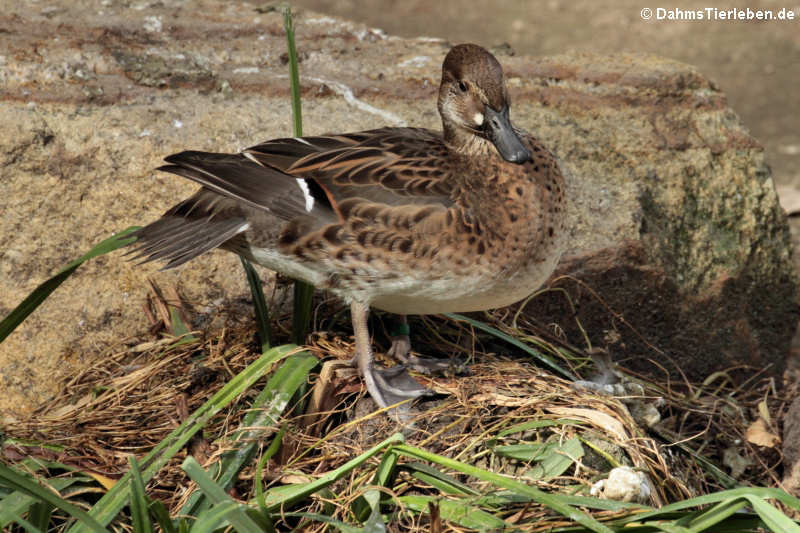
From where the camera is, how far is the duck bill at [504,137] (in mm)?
2938

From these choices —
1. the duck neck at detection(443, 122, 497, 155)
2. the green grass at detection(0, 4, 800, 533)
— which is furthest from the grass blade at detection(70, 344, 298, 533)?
the duck neck at detection(443, 122, 497, 155)

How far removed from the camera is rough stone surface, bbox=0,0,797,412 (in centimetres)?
376

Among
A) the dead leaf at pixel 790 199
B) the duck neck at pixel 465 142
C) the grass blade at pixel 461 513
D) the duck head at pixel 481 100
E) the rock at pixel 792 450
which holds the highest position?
the duck head at pixel 481 100

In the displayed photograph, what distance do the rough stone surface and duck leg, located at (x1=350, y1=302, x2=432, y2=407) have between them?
2.75ft

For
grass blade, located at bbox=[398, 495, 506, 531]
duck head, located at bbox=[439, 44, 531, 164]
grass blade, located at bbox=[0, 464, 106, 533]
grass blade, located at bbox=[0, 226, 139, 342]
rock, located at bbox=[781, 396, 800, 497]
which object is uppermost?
duck head, located at bbox=[439, 44, 531, 164]

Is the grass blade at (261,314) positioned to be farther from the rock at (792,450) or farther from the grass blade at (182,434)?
the rock at (792,450)

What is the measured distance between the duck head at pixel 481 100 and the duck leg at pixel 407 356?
0.72 metres

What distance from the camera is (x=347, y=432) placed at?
2.96 metres

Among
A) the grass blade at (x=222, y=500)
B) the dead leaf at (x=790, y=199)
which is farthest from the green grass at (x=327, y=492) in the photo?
the dead leaf at (x=790, y=199)

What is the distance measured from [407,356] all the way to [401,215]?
0.61 meters

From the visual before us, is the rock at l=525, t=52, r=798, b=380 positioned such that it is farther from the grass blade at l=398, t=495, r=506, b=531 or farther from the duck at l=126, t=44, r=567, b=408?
the grass blade at l=398, t=495, r=506, b=531

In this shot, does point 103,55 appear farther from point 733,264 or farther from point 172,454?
point 733,264

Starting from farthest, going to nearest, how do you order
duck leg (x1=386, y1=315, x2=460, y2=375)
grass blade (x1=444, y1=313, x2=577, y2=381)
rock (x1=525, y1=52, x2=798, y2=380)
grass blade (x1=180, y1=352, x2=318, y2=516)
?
rock (x1=525, y1=52, x2=798, y2=380) < grass blade (x1=444, y1=313, x2=577, y2=381) < duck leg (x1=386, y1=315, x2=460, y2=375) < grass blade (x1=180, y1=352, x2=318, y2=516)

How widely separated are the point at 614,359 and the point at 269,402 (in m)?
1.75
